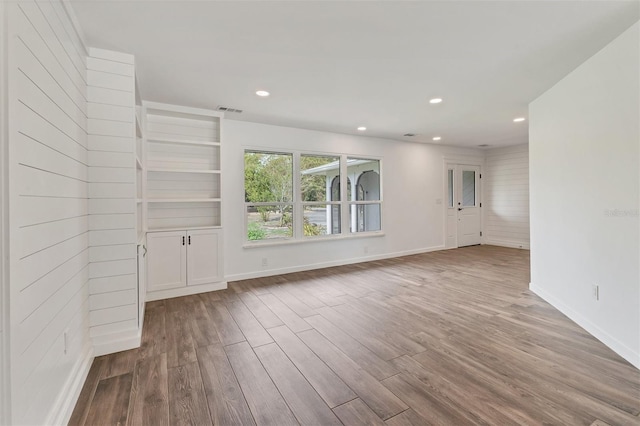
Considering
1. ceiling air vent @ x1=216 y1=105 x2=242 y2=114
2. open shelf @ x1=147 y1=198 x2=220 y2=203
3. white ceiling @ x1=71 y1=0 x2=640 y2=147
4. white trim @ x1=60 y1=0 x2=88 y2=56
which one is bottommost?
open shelf @ x1=147 y1=198 x2=220 y2=203

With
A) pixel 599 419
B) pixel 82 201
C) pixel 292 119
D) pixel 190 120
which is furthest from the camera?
pixel 292 119

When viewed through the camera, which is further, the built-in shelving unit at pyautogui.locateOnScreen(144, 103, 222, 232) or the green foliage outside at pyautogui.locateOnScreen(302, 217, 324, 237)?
the green foliage outside at pyautogui.locateOnScreen(302, 217, 324, 237)

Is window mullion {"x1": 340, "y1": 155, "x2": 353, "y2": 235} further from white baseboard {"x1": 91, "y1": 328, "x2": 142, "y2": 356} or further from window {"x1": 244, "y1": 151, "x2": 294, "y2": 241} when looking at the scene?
white baseboard {"x1": 91, "y1": 328, "x2": 142, "y2": 356}

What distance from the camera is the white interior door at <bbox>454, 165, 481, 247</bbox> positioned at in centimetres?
695

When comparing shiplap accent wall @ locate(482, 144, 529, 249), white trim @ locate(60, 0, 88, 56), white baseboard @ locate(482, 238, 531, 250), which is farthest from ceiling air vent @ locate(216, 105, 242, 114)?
white baseboard @ locate(482, 238, 531, 250)

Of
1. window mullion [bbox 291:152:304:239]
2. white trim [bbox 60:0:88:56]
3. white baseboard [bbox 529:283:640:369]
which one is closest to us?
white trim [bbox 60:0:88:56]

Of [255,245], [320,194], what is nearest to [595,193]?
[320,194]

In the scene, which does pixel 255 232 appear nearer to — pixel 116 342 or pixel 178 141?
pixel 178 141

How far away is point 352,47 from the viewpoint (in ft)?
7.68

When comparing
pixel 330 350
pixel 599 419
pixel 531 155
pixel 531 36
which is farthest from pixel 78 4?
pixel 531 155

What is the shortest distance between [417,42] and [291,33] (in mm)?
988

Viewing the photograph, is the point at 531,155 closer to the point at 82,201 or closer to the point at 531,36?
the point at 531,36

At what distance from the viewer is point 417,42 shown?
7.43ft

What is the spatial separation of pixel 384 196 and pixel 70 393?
5.09 metres
